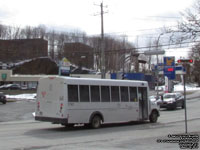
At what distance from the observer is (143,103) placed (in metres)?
21.3

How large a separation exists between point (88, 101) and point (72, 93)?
1.17m

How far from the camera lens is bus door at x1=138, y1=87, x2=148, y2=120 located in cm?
2107

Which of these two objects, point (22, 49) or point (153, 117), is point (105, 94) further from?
point (22, 49)

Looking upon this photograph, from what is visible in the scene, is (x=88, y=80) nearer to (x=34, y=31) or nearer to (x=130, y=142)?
(x=130, y=142)

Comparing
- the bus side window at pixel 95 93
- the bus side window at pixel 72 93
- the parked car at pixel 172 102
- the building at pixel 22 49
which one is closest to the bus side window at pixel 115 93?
the bus side window at pixel 95 93

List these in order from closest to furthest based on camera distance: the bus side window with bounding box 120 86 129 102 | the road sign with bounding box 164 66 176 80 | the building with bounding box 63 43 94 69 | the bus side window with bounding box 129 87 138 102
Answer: the bus side window with bounding box 120 86 129 102, the bus side window with bounding box 129 87 138 102, the road sign with bounding box 164 66 176 80, the building with bounding box 63 43 94 69

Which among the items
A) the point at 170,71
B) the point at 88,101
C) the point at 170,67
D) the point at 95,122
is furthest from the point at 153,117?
the point at 170,71

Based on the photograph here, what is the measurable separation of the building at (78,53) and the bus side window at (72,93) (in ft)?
238

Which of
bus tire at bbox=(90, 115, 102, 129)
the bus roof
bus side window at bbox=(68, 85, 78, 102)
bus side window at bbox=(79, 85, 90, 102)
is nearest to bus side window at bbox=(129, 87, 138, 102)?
the bus roof

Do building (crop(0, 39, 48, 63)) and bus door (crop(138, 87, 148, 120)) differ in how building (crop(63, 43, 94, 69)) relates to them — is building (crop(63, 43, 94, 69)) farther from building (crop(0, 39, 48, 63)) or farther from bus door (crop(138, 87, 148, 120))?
bus door (crop(138, 87, 148, 120))

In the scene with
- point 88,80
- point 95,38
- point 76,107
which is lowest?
point 76,107

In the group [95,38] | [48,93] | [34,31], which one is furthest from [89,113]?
[34,31]

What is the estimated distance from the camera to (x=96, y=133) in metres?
16.2

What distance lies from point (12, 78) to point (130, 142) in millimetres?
73314
